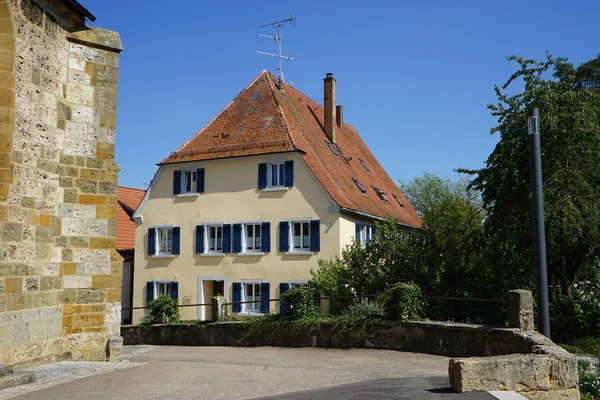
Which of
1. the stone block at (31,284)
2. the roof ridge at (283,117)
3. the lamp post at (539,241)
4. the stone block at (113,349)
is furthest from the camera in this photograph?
the roof ridge at (283,117)

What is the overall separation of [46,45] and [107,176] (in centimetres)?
220

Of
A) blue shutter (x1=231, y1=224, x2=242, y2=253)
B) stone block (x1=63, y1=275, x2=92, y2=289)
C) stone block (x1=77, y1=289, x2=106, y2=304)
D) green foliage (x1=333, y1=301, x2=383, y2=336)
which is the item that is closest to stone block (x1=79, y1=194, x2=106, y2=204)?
stone block (x1=63, y1=275, x2=92, y2=289)

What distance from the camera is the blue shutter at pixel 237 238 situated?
952 inches

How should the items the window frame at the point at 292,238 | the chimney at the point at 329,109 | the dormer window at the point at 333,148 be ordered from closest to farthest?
the window frame at the point at 292,238, the dormer window at the point at 333,148, the chimney at the point at 329,109

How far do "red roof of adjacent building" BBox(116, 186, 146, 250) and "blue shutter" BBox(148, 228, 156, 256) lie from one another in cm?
344

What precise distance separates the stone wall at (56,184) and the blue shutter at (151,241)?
16.0m

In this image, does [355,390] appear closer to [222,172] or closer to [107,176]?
[107,176]

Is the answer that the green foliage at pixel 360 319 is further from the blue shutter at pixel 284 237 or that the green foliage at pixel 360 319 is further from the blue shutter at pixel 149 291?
the blue shutter at pixel 149 291

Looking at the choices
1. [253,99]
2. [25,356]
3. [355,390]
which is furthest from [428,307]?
[253,99]

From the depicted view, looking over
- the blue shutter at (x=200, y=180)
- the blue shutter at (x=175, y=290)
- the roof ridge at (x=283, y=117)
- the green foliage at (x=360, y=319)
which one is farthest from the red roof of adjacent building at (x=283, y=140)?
the green foliage at (x=360, y=319)

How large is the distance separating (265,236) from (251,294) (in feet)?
7.71

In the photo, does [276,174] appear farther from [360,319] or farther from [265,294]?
[360,319]

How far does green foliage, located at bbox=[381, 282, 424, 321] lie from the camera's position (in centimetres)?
1305

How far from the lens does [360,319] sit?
13578 millimetres
